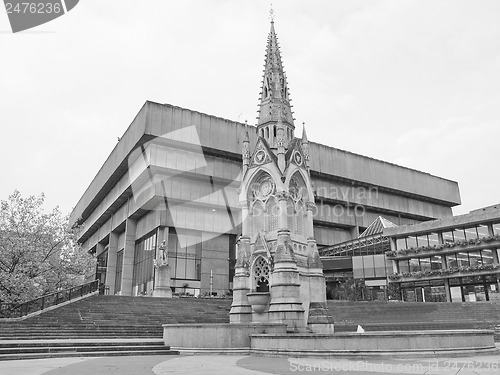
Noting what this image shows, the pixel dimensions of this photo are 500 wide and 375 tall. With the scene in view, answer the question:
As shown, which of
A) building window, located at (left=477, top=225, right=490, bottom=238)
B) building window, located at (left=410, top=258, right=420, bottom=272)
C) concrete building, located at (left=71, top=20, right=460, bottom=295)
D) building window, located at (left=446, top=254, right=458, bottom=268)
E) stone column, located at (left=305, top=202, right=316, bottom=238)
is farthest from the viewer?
concrete building, located at (left=71, top=20, right=460, bottom=295)

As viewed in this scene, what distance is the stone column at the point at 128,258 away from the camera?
205ft

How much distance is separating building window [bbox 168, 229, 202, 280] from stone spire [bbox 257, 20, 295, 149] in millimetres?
36673

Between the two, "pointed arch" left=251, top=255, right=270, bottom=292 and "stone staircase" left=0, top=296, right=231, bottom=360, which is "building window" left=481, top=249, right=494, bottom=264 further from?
"pointed arch" left=251, top=255, right=270, bottom=292

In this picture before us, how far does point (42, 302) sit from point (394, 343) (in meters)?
20.7

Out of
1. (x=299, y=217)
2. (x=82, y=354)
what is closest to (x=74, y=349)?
(x=82, y=354)

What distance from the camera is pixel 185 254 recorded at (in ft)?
189

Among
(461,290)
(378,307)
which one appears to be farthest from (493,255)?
(378,307)

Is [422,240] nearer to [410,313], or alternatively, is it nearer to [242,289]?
[410,313]

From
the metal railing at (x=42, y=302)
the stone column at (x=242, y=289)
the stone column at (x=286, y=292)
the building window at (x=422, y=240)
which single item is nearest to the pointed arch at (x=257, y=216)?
the stone column at (x=242, y=289)

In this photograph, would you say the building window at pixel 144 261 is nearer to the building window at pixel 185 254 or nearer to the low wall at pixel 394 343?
the building window at pixel 185 254

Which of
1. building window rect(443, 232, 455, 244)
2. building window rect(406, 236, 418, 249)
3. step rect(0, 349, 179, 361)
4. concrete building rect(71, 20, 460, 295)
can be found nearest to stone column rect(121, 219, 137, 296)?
concrete building rect(71, 20, 460, 295)

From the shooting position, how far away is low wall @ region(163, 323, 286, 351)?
1524 cm

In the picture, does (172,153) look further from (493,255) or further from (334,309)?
(493,255)

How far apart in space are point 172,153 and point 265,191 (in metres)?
38.1
